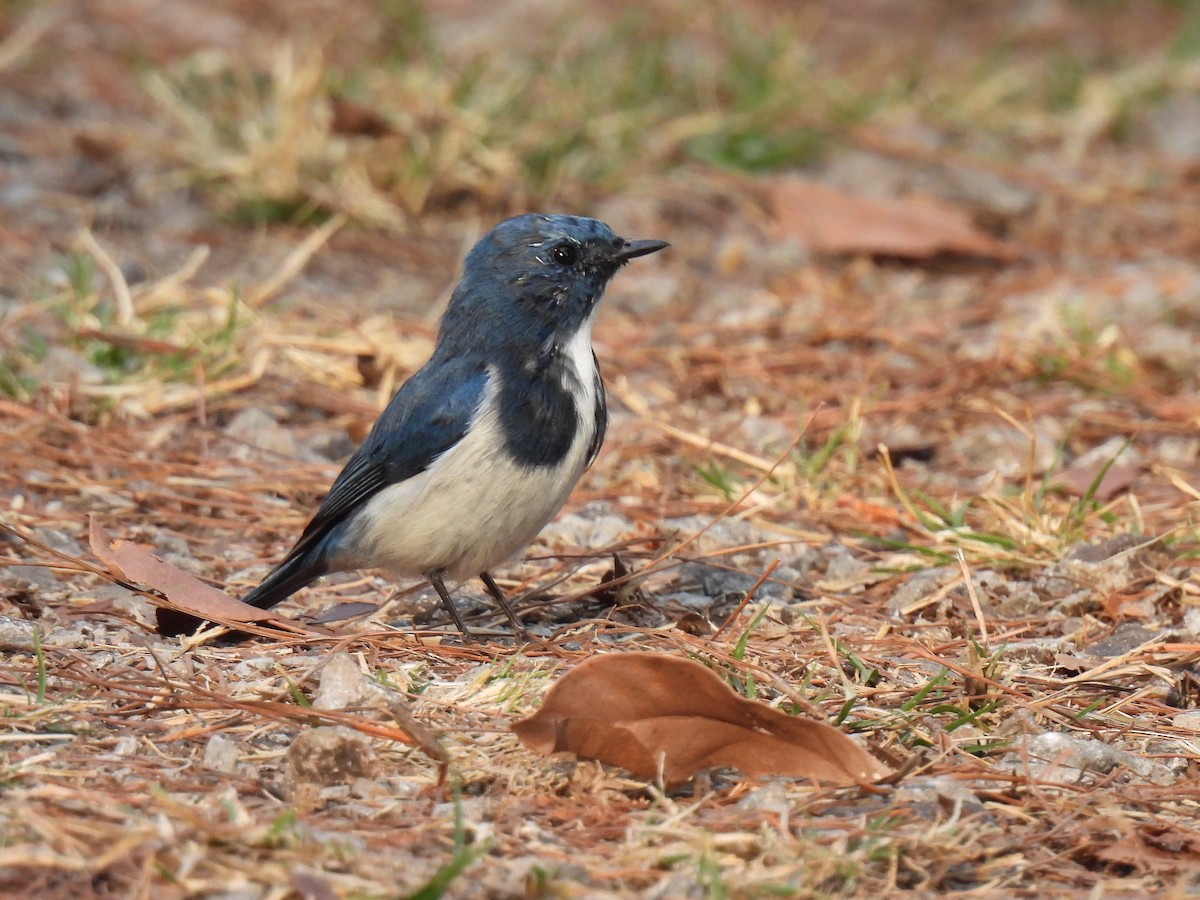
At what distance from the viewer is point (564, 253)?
4.49m

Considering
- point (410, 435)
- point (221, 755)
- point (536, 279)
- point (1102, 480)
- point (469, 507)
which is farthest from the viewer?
point (1102, 480)

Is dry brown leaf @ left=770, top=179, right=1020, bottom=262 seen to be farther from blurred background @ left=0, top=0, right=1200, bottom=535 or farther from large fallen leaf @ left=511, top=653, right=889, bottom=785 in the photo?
large fallen leaf @ left=511, top=653, right=889, bottom=785

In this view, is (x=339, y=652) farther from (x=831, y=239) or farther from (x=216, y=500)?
(x=831, y=239)

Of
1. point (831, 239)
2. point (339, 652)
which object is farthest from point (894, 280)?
point (339, 652)

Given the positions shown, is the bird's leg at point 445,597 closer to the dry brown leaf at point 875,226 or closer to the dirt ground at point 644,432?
the dirt ground at point 644,432

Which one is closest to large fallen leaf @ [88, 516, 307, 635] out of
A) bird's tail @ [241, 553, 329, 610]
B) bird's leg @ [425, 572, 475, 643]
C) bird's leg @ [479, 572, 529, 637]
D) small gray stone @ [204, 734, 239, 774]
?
bird's tail @ [241, 553, 329, 610]

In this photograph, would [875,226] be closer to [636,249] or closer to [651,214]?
[651,214]

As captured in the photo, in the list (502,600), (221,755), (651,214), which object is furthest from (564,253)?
(651,214)

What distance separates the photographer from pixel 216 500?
4.99 metres

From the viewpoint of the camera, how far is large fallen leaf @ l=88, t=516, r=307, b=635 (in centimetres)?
389

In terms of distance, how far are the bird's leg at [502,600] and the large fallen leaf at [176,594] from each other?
56 centimetres

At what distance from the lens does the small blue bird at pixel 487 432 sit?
409cm

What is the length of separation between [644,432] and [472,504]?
5.81 ft

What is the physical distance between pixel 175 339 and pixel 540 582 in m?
2.01
